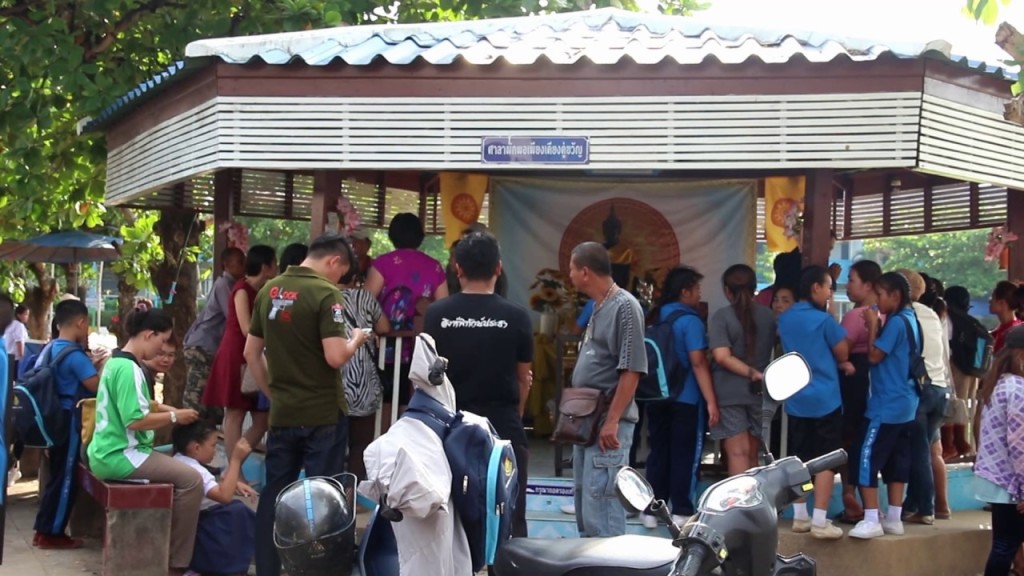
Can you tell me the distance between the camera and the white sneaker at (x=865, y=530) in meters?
7.20

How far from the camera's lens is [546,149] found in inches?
287

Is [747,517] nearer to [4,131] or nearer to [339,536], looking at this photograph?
[339,536]

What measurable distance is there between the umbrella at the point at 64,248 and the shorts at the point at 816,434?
11039mm

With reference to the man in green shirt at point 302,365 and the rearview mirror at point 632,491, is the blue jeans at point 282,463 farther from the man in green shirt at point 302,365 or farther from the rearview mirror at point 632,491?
the rearview mirror at point 632,491

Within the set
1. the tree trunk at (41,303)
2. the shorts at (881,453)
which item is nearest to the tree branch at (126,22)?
the shorts at (881,453)

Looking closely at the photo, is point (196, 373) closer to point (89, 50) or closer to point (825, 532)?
point (89, 50)

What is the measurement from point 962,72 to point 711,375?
254cm

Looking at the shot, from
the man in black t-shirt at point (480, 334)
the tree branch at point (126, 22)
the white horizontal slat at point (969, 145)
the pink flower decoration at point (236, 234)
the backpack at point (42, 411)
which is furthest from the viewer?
the tree branch at point (126, 22)

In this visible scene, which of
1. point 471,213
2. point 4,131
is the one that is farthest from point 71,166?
point 471,213

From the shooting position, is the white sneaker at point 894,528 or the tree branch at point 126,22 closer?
the white sneaker at point 894,528

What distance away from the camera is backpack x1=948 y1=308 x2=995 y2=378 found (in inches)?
363

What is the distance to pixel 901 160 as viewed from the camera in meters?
7.02

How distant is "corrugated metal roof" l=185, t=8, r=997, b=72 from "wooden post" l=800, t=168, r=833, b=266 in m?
0.91

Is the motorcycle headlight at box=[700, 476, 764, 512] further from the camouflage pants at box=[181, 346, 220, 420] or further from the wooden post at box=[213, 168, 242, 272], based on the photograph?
the wooden post at box=[213, 168, 242, 272]
